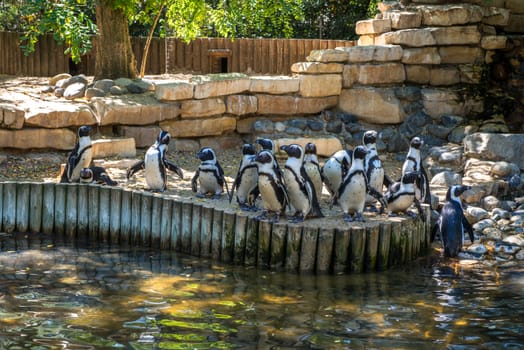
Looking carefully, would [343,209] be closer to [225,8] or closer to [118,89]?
[118,89]

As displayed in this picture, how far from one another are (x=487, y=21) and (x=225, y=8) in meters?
5.22

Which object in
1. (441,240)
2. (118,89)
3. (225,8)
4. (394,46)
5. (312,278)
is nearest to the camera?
(312,278)

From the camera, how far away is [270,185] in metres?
9.01

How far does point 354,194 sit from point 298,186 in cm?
60

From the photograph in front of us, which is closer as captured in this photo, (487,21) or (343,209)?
(343,209)

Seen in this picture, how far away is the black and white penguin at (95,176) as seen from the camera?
410 inches

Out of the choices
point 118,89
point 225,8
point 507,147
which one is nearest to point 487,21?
point 507,147

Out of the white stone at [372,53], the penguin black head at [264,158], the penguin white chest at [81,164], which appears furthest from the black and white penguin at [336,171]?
the white stone at [372,53]

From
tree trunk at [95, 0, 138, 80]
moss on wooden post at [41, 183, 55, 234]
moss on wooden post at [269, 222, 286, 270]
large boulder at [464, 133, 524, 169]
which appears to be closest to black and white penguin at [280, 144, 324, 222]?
moss on wooden post at [269, 222, 286, 270]

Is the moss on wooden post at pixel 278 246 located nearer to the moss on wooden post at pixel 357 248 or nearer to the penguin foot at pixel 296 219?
the penguin foot at pixel 296 219

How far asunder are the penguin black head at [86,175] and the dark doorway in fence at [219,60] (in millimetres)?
6504

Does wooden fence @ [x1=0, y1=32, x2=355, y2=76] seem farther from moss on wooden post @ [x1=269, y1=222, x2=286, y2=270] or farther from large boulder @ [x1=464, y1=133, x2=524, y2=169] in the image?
moss on wooden post @ [x1=269, y1=222, x2=286, y2=270]

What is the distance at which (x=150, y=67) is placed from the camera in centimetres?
1738

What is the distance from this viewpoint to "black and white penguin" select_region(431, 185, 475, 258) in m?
9.71
